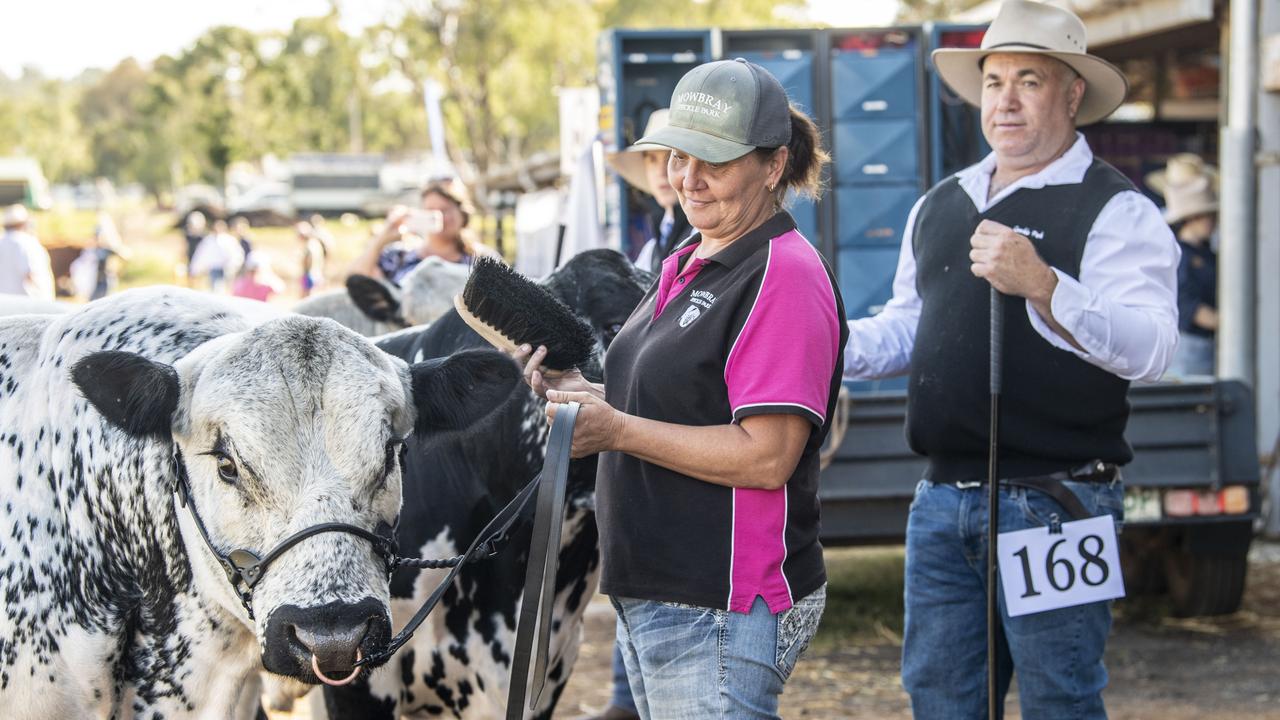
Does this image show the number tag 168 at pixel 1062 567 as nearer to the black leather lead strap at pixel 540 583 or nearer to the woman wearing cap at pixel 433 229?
the black leather lead strap at pixel 540 583

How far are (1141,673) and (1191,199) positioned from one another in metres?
4.19

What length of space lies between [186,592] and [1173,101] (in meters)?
13.2

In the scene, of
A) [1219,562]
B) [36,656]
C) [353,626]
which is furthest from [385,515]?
[1219,562]

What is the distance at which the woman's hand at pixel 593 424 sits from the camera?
2602 millimetres

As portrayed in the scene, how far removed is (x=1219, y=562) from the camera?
23.0 ft

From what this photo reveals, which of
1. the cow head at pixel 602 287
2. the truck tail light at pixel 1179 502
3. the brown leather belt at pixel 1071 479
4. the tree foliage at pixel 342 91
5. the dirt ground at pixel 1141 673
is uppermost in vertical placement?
the tree foliage at pixel 342 91

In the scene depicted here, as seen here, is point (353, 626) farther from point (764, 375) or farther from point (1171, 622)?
point (1171, 622)

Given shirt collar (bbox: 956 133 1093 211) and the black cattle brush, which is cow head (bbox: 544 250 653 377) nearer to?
the black cattle brush

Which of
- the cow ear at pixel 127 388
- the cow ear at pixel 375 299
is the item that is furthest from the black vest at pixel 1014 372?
the cow ear at pixel 375 299

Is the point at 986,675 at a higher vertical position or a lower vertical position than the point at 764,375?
lower

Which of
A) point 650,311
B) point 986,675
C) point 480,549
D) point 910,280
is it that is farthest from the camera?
point 910,280

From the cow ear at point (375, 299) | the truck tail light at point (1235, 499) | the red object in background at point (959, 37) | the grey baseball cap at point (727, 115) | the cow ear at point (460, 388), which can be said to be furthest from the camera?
the red object in background at point (959, 37)

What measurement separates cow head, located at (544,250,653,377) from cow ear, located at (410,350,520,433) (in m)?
0.77

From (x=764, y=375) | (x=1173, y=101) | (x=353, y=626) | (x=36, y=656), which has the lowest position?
(x=36, y=656)
